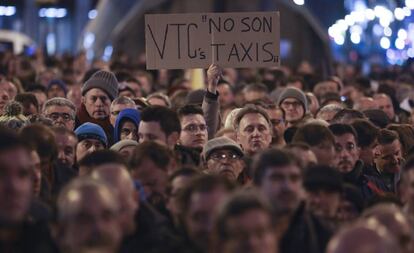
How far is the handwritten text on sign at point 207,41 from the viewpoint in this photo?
16828mm

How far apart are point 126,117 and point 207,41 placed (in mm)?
1573

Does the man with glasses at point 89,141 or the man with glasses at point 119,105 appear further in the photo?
the man with glasses at point 119,105

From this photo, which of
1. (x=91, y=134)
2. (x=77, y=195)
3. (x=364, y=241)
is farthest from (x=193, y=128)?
(x=364, y=241)

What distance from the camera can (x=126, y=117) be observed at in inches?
621

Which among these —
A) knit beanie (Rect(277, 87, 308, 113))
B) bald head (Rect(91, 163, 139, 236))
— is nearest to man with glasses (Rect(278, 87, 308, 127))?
knit beanie (Rect(277, 87, 308, 113))

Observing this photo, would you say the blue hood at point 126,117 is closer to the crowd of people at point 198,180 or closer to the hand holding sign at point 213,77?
the crowd of people at point 198,180

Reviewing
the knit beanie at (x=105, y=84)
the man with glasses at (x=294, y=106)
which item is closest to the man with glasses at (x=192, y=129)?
the knit beanie at (x=105, y=84)

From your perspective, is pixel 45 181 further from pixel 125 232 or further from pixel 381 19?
pixel 381 19

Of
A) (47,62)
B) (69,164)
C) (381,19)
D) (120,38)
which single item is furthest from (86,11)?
(69,164)

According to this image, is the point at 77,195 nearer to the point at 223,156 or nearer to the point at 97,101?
the point at 223,156

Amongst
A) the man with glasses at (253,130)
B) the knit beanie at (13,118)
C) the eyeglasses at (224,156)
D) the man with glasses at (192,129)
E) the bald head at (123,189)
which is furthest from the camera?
the man with glasses at (253,130)

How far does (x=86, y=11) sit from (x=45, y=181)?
2897 inches

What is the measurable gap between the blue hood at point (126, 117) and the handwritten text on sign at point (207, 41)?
1.08 m

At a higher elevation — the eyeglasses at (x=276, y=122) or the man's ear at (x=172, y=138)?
the man's ear at (x=172, y=138)
